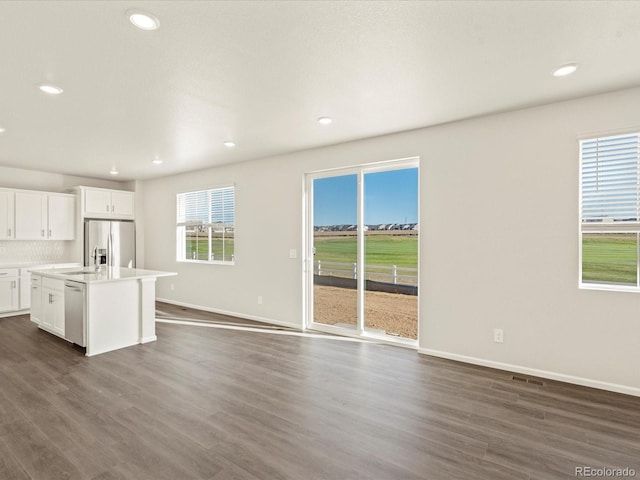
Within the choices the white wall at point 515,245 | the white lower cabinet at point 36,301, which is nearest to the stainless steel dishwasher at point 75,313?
→ the white lower cabinet at point 36,301

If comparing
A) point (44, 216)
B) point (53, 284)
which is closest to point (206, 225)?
point (53, 284)

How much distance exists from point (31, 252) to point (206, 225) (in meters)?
3.27

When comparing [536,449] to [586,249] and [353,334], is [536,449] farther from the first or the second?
[353,334]

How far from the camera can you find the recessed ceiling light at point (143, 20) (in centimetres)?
187

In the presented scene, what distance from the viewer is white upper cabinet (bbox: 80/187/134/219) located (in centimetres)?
658

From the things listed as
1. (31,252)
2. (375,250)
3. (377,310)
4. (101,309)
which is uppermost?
(375,250)

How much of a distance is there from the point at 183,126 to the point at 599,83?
3887 millimetres

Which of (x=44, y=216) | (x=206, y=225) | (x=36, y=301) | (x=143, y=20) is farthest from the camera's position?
(x=206, y=225)

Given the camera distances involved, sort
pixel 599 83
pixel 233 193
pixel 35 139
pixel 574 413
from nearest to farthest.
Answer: pixel 574 413 < pixel 599 83 < pixel 35 139 < pixel 233 193

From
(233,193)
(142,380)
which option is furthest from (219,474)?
(233,193)

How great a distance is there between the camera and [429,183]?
3.89m

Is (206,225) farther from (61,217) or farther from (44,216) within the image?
(44,216)

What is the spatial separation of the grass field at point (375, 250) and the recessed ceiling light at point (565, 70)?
6.89ft

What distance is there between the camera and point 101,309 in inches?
158
